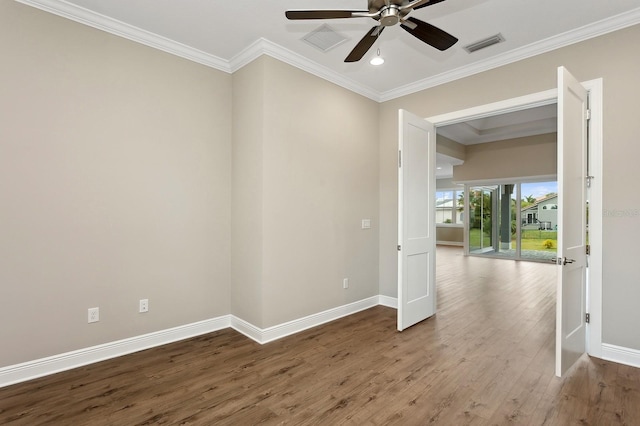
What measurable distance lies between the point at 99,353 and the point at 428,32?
12.2ft

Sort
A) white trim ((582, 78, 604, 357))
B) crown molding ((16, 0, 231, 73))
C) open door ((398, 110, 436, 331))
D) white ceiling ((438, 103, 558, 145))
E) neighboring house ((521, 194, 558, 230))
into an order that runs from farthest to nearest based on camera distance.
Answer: neighboring house ((521, 194, 558, 230)) → white ceiling ((438, 103, 558, 145)) → open door ((398, 110, 436, 331)) → white trim ((582, 78, 604, 357)) → crown molding ((16, 0, 231, 73))

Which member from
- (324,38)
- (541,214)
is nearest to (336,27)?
(324,38)

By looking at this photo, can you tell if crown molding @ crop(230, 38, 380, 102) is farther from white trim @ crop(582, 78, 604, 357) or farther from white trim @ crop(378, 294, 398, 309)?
white trim @ crop(378, 294, 398, 309)

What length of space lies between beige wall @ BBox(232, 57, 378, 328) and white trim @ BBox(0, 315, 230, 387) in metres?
0.48

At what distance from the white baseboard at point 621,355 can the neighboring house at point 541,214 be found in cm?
721

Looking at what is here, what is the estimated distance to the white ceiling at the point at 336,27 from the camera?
2604 millimetres

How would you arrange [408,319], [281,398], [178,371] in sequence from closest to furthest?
[281,398] → [178,371] → [408,319]

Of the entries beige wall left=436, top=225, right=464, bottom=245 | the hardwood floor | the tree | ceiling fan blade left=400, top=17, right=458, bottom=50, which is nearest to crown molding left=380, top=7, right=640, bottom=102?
ceiling fan blade left=400, top=17, right=458, bottom=50

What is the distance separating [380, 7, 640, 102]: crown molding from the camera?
2.74m

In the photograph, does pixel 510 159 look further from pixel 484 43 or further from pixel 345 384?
pixel 345 384

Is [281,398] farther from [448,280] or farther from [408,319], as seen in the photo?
[448,280]

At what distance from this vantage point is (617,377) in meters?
2.53

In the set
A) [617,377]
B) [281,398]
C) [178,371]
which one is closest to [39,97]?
[178,371]

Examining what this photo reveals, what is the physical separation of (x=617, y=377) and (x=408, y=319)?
5.80 ft
